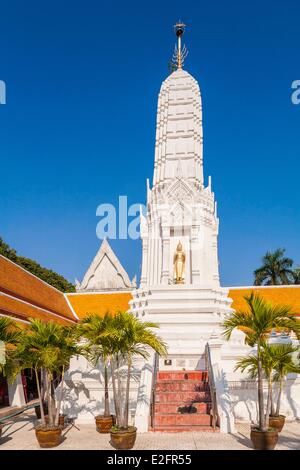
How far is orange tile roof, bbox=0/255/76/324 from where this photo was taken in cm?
2120

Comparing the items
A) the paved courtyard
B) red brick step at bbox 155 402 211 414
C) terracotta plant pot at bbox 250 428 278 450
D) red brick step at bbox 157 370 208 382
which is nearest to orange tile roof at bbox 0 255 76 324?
the paved courtyard

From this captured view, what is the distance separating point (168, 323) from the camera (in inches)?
722

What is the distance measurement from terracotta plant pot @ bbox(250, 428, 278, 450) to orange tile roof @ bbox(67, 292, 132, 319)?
2070 cm

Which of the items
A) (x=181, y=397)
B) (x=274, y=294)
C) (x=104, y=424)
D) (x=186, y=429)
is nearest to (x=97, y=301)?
(x=274, y=294)

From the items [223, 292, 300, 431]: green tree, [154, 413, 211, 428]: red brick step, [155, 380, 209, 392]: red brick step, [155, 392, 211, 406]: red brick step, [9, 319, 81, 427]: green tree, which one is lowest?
[154, 413, 211, 428]: red brick step

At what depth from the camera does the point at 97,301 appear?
104ft

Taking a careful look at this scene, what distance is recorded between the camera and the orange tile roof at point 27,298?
2120cm

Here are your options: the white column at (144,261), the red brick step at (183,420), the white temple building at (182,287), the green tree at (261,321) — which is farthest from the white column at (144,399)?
the white column at (144,261)

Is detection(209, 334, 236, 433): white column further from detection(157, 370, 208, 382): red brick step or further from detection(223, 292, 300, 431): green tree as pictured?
detection(223, 292, 300, 431): green tree

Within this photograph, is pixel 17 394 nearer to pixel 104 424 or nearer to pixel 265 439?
pixel 104 424

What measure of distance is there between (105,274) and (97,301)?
1169 cm

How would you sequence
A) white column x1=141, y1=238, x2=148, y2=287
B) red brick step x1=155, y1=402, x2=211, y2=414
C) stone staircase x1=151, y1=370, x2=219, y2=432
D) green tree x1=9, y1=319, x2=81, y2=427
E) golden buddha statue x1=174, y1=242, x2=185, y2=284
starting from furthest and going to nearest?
white column x1=141, y1=238, x2=148, y2=287 → golden buddha statue x1=174, y1=242, x2=185, y2=284 → red brick step x1=155, y1=402, x2=211, y2=414 → stone staircase x1=151, y1=370, x2=219, y2=432 → green tree x1=9, y1=319, x2=81, y2=427

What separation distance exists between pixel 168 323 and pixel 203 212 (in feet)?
22.9
